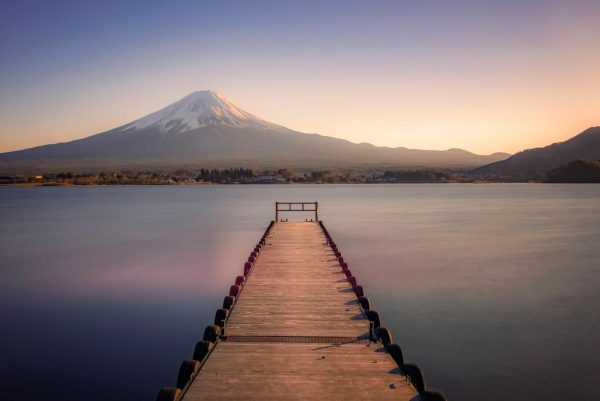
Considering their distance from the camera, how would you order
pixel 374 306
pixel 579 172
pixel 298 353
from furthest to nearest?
pixel 579 172 → pixel 374 306 → pixel 298 353

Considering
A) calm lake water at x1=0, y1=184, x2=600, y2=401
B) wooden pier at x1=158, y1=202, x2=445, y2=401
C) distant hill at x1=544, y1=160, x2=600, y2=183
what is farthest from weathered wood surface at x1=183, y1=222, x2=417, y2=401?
distant hill at x1=544, y1=160, x2=600, y2=183

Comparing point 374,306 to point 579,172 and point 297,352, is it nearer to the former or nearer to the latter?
point 297,352

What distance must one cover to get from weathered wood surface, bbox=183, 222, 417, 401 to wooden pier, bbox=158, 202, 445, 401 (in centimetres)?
1

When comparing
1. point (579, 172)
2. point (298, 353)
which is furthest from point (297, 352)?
point (579, 172)

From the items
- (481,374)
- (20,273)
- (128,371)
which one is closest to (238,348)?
(128,371)

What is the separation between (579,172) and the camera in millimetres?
182875

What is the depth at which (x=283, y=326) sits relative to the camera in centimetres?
975

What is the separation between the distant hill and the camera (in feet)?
590

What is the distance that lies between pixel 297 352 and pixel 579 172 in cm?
20318

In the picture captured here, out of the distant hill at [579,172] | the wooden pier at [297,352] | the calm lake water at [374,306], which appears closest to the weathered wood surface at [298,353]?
the wooden pier at [297,352]

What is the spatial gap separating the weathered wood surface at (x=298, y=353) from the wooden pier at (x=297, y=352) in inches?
0.6

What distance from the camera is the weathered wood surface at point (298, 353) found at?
6.87m

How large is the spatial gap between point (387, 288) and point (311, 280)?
540 centimetres

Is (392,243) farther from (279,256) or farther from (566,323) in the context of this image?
(566,323)
